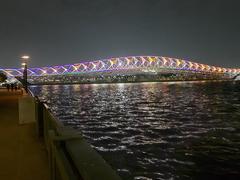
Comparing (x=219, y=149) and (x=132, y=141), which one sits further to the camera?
(x=132, y=141)

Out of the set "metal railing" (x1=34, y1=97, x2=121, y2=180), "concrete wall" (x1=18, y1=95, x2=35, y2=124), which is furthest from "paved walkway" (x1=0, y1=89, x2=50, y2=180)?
"metal railing" (x1=34, y1=97, x2=121, y2=180)

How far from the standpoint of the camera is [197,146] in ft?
43.4

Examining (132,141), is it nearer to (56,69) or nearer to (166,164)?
(166,164)

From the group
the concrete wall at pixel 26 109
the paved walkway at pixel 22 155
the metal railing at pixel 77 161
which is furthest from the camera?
the concrete wall at pixel 26 109

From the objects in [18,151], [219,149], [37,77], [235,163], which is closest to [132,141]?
[219,149]

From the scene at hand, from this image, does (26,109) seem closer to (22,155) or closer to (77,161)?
(22,155)

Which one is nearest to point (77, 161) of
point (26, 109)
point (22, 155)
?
point (22, 155)

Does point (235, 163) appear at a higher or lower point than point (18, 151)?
lower

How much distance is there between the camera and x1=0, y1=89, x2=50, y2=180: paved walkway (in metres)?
5.05

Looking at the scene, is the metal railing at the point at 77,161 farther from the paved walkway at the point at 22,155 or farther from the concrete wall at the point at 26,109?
the concrete wall at the point at 26,109

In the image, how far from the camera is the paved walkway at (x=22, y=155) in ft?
16.6

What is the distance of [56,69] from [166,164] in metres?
181

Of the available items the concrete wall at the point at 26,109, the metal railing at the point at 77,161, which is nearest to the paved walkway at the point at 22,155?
the concrete wall at the point at 26,109

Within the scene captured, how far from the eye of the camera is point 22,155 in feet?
20.8
